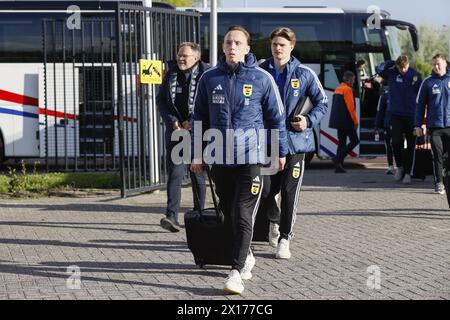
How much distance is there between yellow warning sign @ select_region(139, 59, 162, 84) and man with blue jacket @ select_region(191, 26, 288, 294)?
6.42m

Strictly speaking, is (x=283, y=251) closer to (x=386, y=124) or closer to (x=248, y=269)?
(x=248, y=269)

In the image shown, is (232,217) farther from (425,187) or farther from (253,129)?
(425,187)

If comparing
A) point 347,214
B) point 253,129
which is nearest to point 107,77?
point 347,214

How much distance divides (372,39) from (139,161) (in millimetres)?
9609

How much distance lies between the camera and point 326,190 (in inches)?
656

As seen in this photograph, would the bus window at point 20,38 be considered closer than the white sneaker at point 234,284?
No

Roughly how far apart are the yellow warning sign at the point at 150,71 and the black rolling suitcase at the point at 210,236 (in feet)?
19.7

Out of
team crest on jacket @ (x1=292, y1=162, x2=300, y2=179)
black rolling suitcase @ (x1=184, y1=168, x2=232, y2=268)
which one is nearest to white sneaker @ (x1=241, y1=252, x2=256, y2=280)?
black rolling suitcase @ (x1=184, y1=168, x2=232, y2=268)

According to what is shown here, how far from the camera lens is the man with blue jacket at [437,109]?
49.7 feet

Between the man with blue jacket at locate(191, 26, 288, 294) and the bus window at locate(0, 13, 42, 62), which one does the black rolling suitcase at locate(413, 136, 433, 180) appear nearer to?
the bus window at locate(0, 13, 42, 62)

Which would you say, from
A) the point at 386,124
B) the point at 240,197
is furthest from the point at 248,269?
the point at 386,124

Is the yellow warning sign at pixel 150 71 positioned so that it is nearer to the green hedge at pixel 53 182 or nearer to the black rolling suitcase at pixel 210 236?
the green hedge at pixel 53 182

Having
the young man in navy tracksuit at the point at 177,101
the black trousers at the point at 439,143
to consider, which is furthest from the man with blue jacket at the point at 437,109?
the young man in navy tracksuit at the point at 177,101

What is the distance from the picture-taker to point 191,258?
32.5 feet
